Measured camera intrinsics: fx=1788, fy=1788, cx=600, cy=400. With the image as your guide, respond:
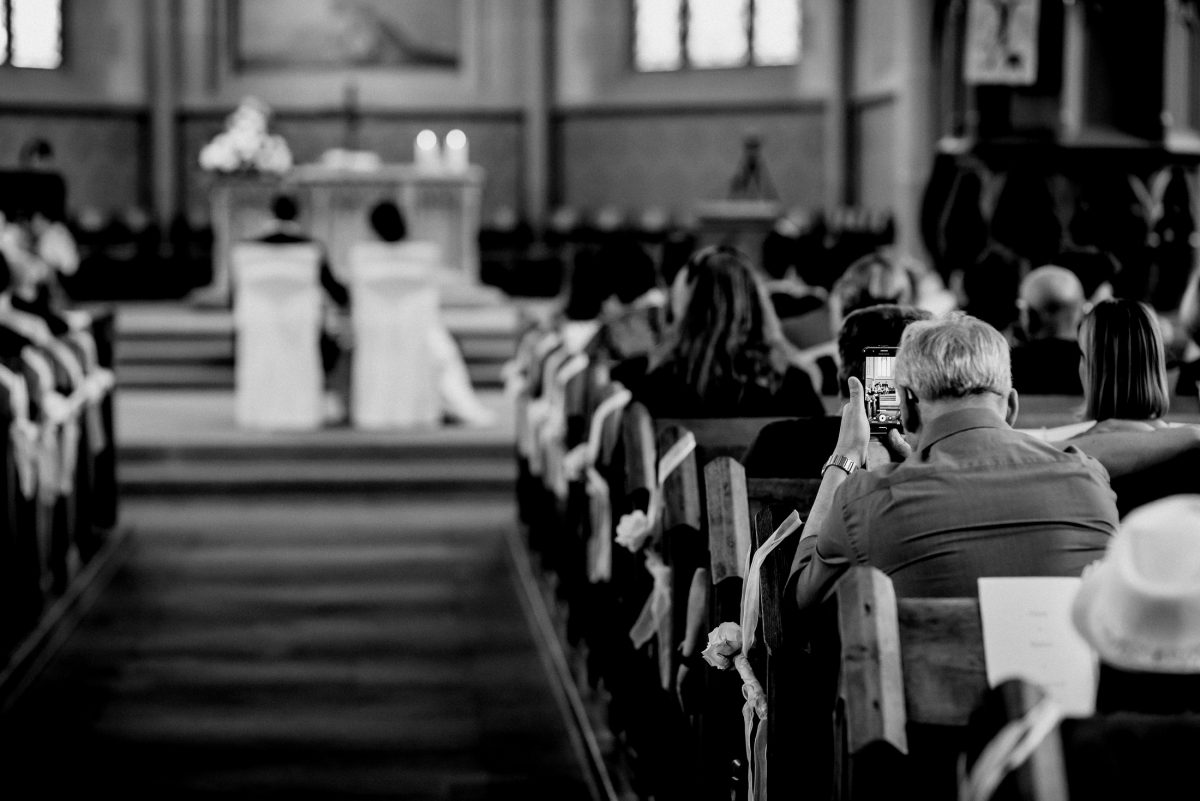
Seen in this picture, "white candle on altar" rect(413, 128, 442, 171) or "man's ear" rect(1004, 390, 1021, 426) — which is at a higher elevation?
"white candle on altar" rect(413, 128, 442, 171)

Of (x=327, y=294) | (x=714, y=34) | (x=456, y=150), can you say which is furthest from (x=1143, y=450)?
(x=714, y=34)

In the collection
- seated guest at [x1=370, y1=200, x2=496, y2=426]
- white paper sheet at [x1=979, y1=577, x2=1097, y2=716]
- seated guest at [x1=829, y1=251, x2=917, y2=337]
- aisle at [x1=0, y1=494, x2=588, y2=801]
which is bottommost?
aisle at [x1=0, y1=494, x2=588, y2=801]

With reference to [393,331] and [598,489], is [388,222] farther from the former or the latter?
[598,489]

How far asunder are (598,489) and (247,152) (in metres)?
10.2

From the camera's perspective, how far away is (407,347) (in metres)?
9.98

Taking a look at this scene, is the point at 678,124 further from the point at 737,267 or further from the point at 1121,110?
the point at 737,267

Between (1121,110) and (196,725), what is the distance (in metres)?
6.71

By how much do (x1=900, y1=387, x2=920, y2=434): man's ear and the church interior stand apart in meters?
0.01

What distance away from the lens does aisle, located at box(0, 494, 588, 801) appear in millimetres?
4695

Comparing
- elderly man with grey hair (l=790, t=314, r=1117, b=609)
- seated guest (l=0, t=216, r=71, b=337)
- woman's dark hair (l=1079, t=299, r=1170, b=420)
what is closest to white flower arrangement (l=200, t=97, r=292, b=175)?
seated guest (l=0, t=216, r=71, b=337)

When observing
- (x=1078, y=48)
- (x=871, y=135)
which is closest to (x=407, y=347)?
(x=1078, y=48)

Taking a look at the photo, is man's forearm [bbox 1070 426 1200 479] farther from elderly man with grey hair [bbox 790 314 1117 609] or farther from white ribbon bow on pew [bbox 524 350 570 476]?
white ribbon bow on pew [bbox 524 350 570 476]

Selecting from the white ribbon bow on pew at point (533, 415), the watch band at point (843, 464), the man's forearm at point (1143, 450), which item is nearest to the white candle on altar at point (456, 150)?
the white ribbon bow on pew at point (533, 415)

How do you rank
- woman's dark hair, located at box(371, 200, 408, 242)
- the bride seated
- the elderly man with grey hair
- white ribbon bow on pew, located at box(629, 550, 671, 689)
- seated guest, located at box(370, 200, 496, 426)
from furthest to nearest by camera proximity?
seated guest, located at box(370, 200, 496, 426), the bride seated, woman's dark hair, located at box(371, 200, 408, 242), white ribbon bow on pew, located at box(629, 550, 671, 689), the elderly man with grey hair
